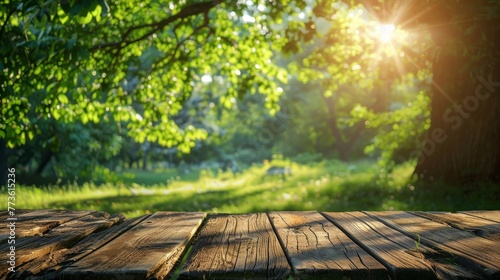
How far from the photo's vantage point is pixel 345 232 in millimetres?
2414

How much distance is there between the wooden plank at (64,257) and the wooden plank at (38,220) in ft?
0.99

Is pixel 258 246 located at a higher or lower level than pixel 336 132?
lower

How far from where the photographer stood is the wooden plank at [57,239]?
1980mm

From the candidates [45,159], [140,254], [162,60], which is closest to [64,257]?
[140,254]

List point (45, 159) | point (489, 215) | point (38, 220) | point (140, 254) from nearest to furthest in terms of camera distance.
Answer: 1. point (140, 254)
2. point (38, 220)
3. point (489, 215)
4. point (45, 159)

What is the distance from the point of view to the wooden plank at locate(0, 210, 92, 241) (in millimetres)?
2461

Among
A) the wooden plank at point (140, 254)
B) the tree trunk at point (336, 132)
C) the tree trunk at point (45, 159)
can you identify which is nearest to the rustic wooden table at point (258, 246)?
the wooden plank at point (140, 254)

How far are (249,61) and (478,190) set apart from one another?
4886 millimetres

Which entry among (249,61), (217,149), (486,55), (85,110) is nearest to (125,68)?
(85,110)

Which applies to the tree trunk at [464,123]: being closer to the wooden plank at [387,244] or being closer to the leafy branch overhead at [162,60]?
the leafy branch overhead at [162,60]

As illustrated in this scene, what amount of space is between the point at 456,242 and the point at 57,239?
175cm

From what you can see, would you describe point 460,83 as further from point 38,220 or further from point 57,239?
point 57,239

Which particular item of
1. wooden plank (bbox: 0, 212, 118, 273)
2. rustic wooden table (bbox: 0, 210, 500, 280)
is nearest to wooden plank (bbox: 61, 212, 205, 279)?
rustic wooden table (bbox: 0, 210, 500, 280)

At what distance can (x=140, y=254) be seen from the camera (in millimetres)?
1962
